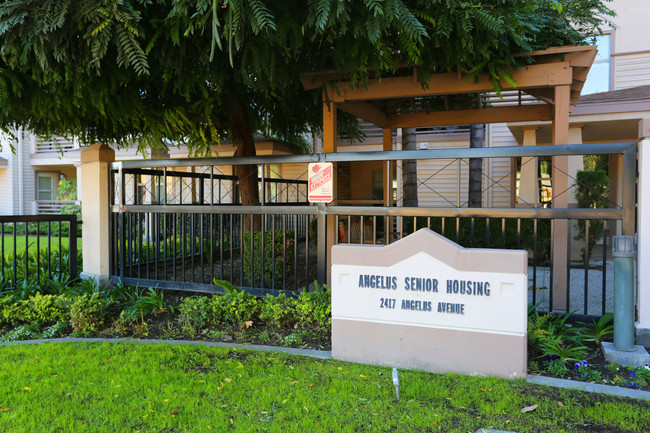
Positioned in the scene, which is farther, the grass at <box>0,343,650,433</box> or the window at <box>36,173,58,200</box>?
the window at <box>36,173,58,200</box>

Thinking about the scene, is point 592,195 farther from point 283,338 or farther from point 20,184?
point 20,184

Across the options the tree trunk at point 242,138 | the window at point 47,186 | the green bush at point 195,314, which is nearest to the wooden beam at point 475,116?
the tree trunk at point 242,138

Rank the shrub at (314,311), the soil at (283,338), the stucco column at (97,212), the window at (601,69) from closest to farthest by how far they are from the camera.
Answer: the soil at (283,338) → the shrub at (314,311) → the stucco column at (97,212) → the window at (601,69)

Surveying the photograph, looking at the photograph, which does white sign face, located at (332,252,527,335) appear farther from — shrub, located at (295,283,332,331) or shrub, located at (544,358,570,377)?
shrub, located at (295,283,332,331)

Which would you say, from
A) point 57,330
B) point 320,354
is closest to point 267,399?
point 320,354

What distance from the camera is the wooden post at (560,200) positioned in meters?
5.27

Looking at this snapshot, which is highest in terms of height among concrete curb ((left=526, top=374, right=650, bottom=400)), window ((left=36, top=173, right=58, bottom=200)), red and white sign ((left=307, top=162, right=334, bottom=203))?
window ((left=36, top=173, right=58, bottom=200))

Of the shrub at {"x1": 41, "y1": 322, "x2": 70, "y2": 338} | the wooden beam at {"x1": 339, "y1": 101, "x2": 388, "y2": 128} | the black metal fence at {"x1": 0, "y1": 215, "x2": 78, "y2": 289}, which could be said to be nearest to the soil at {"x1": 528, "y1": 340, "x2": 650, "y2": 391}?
the wooden beam at {"x1": 339, "y1": 101, "x2": 388, "y2": 128}

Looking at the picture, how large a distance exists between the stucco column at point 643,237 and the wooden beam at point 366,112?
3756 millimetres

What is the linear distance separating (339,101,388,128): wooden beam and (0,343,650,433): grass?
417 cm

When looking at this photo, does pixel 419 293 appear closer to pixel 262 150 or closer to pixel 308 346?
pixel 308 346

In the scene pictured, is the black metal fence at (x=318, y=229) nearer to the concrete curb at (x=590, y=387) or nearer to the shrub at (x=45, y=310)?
the concrete curb at (x=590, y=387)

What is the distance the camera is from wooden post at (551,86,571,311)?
5.27m

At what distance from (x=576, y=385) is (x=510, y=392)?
0.56 meters
